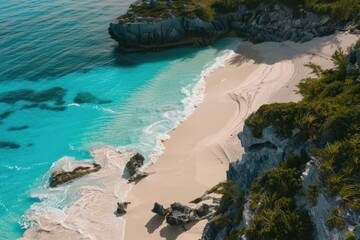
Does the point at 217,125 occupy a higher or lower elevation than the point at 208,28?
lower

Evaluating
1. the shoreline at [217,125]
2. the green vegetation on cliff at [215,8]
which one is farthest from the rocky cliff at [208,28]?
the shoreline at [217,125]

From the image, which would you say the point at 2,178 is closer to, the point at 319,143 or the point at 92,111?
the point at 92,111

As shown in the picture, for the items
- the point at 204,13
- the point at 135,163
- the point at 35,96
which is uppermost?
the point at 204,13

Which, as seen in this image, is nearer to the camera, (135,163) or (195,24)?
(135,163)

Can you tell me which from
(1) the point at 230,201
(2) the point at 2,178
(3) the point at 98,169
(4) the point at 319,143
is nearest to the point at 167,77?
(3) the point at 98,169

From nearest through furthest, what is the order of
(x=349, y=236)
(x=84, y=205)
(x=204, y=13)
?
(x=349, y=236) < (x=84, y=205) < (x=204, y=13)

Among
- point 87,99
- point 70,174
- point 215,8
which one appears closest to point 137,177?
point 70,174

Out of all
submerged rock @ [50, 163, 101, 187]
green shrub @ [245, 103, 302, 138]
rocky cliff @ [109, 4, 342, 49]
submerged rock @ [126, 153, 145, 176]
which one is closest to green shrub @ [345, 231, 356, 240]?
green shrub @ [245, 103, 302, 138]

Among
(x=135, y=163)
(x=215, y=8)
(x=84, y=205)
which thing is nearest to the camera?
Result: (x=84, y=205)

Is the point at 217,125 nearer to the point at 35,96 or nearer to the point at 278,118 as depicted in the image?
the point at 278,118
